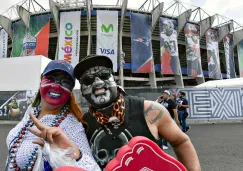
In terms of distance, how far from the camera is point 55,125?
1254mm

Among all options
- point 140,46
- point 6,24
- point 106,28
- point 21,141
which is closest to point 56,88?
point 21,141

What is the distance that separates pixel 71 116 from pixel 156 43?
26.9 m

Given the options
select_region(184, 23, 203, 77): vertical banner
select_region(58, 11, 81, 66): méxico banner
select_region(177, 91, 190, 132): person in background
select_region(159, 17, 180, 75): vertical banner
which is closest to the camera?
select_region(177, 91, 190, 132): person in background

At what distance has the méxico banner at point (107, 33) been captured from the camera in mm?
21344

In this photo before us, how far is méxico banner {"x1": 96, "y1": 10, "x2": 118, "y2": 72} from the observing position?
2134 centimetres

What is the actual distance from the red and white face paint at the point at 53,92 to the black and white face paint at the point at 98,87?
137 millimetres

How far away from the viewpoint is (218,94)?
11.9 meters

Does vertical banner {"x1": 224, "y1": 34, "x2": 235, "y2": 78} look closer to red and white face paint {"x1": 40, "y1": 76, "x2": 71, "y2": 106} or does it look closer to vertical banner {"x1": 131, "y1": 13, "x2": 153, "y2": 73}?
vertical banner {"x1": 131, "y1": 13, "x2": 153, "y2": 73}

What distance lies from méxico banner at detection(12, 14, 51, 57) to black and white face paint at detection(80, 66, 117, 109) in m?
22.1

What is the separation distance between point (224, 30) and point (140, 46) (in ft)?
39.7

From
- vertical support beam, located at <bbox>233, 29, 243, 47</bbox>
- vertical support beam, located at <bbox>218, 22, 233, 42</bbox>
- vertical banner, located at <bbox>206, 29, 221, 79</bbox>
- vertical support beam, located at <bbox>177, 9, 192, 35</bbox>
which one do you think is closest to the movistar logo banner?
vertical support beam, located at <bbox>177, 9, 192, 35</bbox>

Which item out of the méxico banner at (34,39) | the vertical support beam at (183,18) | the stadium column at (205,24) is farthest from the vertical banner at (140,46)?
the méxico banner at (34,39)

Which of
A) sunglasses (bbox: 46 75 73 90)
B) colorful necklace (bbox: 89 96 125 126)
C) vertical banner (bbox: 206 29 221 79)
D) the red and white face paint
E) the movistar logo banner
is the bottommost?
colorful necklace (bbox: 89 96 125 126)

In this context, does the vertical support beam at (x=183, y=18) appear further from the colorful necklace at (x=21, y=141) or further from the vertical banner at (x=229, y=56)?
the colorful necklace at (x=21, y=141)
